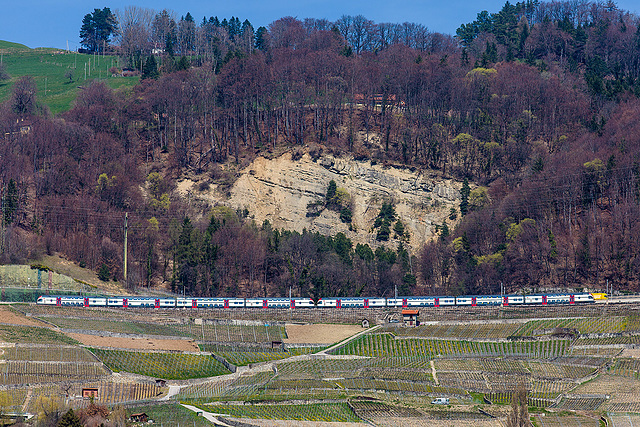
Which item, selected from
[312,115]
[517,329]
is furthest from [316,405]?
[312,115]

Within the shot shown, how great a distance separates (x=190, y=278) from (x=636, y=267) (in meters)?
60.3

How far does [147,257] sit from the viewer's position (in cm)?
15162

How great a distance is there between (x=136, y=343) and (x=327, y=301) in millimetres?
29603

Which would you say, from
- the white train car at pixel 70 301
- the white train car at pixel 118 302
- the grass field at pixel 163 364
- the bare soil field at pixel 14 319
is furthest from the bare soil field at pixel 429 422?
the white train car at pixel 70 301

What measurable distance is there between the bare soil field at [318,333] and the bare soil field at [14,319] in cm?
2932

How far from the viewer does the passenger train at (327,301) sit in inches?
5217

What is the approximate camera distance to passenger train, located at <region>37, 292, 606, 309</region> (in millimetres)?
132500

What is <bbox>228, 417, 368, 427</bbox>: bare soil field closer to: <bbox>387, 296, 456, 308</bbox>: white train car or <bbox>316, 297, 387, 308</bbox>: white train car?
<bbox>387, 296, 456, 308</bbox>: white train car

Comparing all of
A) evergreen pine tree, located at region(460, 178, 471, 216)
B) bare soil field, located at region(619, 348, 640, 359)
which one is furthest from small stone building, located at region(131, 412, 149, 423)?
evergreen pine tree, located at region(460, 178, 471, 216)

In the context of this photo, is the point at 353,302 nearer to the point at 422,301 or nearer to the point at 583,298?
the point at 422,301

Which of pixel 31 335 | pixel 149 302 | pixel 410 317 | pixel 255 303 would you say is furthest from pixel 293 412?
pixel 149 302

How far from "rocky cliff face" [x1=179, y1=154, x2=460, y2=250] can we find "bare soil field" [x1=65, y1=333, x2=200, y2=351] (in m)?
45.6

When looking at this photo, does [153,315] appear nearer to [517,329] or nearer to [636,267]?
[517,329]

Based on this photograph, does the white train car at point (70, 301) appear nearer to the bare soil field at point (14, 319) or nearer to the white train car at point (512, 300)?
the bare soil field at point (14, 319)
